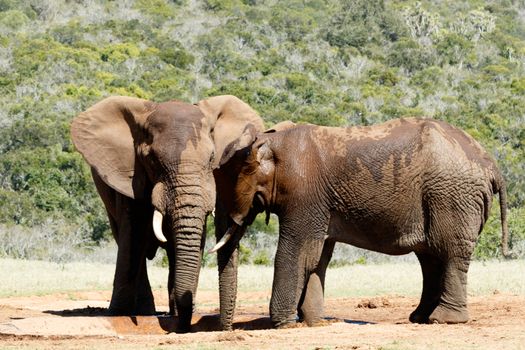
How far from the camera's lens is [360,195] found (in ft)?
37.2

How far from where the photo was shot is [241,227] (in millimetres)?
11594

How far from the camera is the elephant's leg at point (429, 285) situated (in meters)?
11.9

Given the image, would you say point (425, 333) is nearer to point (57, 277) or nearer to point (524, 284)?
point (524, 284)

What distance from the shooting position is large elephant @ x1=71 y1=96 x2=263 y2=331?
10922 millimetres

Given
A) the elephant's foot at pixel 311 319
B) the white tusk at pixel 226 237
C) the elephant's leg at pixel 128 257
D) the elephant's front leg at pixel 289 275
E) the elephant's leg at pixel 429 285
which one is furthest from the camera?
the elephant's leg at pixel 128 257

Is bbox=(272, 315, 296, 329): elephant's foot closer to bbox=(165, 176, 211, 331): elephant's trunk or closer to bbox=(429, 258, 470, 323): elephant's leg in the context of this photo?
bbox=(165, 176, 211, 331): elephant's trunk

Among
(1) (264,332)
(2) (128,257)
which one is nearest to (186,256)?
(1) (264,332)

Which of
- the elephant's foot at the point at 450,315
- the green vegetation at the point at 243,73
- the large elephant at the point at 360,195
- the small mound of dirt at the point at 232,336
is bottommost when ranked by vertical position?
the small mound of dirt at the point at 232,336

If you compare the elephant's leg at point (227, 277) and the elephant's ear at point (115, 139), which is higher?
the elephant's ear at point (115, 139)

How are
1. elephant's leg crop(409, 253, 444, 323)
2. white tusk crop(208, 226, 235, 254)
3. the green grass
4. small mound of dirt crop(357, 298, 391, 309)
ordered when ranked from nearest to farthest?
1. white tusk crop(208, 226, 235, 254)
2. elephant's leg crop(409, 253, 444, 323)
3. small mound of dirt crop(357, 298, 391, 309)
4. the green grass

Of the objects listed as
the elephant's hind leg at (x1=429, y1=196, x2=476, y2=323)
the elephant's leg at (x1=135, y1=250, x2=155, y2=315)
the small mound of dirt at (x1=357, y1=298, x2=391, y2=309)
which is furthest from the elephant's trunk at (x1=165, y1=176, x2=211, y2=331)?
the small mound of dirt at (x1=357, y1=298, x2=391, y2=309)

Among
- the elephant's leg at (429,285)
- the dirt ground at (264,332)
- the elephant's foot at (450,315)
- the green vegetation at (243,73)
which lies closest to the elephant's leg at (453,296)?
the elephant's foot at (450,315)

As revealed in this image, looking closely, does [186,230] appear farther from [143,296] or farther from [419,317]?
[419,317]

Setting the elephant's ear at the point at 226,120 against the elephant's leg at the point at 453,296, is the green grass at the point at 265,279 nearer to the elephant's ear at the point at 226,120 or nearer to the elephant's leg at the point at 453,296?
the elephant's leg at the point at 453,296
